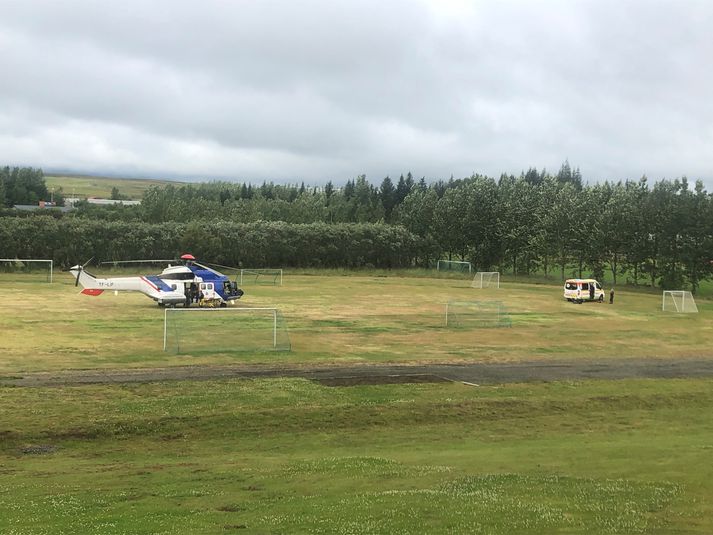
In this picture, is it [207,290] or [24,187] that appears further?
[24,187]

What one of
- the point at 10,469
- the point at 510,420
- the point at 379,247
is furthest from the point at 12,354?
the point at 379,247

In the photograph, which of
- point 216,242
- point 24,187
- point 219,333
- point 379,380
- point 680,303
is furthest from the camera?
point 24,187

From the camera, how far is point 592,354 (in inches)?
1142

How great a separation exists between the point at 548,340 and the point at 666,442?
1783 cm


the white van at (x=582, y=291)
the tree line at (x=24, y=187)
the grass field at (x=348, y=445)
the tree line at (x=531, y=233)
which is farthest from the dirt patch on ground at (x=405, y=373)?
the tree line at (x=24, y=187)

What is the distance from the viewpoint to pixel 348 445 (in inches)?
596

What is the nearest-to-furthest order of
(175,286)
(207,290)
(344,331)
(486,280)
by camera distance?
1. (344,331)
2. (175,286)
3. (207,290)
4. (486,280)

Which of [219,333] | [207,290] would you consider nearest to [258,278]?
[207,290]

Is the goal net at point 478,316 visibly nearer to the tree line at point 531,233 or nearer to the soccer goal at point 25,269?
the tree line at point 531,233

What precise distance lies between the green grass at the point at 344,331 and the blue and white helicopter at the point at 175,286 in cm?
103

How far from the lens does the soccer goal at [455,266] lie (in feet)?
278

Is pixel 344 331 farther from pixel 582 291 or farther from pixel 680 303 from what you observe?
pixel 680 303

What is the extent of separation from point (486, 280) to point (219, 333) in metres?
45.1

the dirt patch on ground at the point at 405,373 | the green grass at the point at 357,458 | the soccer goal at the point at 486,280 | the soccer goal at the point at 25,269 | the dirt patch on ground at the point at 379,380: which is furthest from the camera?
the soccer goal at the point at 486,280
